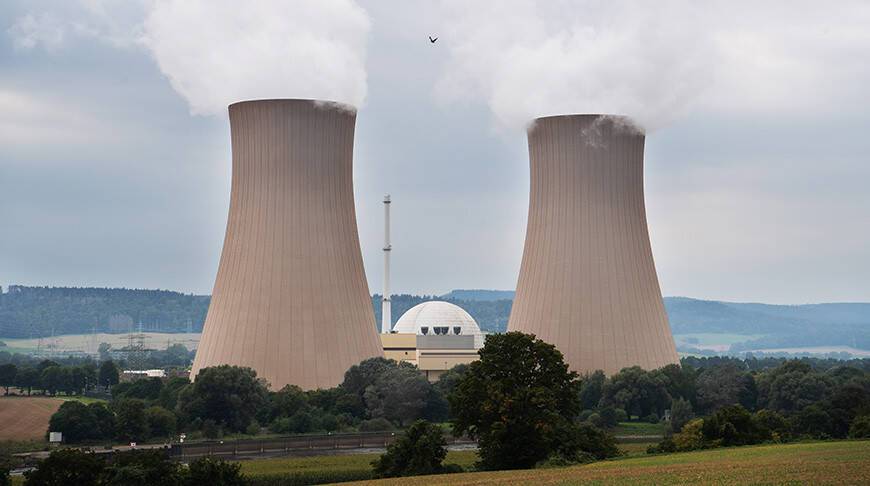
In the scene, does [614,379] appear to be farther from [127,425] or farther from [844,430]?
[127,425]

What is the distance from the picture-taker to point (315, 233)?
172ft

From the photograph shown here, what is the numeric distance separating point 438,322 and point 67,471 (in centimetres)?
5823

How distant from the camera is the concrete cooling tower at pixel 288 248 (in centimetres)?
5188

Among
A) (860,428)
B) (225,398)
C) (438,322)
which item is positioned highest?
(438,322)

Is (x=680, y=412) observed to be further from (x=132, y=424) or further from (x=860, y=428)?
(x=132, y=424)

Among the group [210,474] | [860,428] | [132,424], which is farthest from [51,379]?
[860,428]

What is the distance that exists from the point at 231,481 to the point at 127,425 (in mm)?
18551

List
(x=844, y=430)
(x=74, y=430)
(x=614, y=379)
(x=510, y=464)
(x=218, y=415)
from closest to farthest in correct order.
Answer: (x=510, y=464)
(x=844, y=430)
(x=74, y=430)
(x=218, y=415)
(x=614, y=379)

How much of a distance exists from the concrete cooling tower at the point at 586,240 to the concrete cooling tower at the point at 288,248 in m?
7.25

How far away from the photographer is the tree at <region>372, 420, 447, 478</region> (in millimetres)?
32344

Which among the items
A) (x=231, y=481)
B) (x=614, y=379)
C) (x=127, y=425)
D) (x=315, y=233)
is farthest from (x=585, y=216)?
(x=231, y=481)

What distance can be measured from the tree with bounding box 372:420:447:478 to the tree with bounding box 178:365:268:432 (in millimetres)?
18589

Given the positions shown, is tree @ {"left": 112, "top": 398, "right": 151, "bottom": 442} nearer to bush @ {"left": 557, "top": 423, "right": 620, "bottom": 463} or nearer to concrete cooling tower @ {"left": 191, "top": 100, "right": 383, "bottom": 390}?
concrete cooling tower @ {"left": 191, "top": 100, "right": 383, "bottom": 390}

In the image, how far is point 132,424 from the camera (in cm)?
4716
